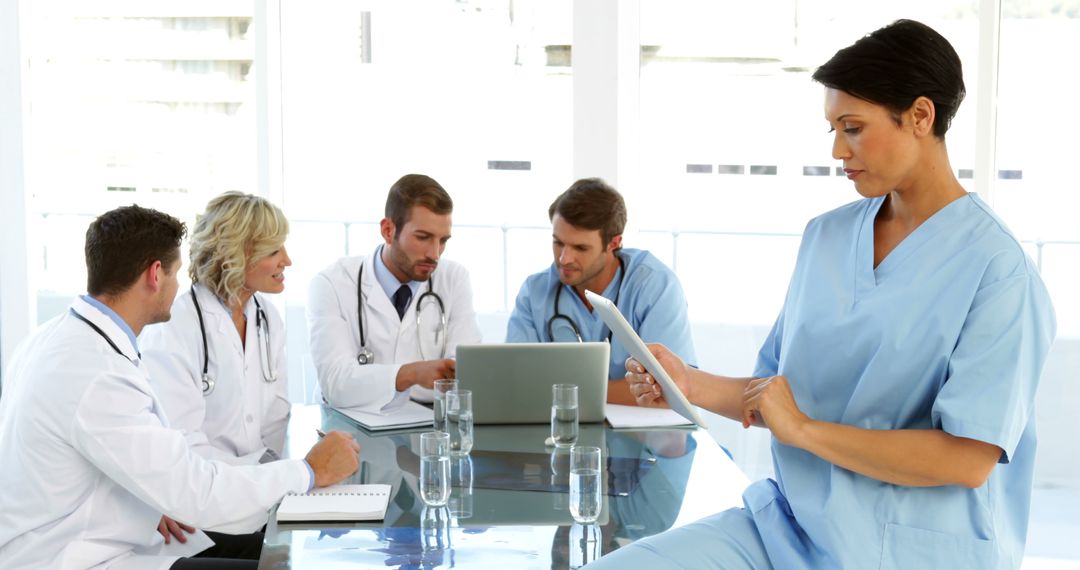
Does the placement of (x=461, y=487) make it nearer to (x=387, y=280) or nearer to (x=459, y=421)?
(x=459, y=421)

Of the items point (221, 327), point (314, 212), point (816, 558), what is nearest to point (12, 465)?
point (221, 327)

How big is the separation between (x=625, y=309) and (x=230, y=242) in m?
1.04

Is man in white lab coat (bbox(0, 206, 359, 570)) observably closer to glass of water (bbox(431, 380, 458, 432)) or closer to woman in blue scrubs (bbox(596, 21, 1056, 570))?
glass of water (bbox(431, 380, 458, 432))

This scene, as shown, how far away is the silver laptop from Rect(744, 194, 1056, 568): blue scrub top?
0.84m

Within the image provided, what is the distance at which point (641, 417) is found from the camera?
2.46 meters

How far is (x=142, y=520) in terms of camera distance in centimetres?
193

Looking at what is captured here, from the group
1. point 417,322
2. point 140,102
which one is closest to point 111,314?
point 417,322

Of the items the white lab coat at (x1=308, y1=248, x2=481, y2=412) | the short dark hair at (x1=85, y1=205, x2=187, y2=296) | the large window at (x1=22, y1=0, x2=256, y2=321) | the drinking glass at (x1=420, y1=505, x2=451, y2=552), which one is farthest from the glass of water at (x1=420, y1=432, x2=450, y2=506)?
the large window at (x1=22, y1=0, x2=256, y2=321)

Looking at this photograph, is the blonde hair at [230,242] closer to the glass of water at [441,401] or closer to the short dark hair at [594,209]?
the glass of water at [441,401]

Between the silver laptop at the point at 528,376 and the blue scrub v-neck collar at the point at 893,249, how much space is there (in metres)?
0.89

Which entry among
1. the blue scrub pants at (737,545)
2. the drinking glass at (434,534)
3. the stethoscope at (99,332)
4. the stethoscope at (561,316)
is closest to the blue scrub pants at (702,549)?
the blue scrub pants at (737,545)

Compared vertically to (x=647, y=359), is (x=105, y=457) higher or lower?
lower

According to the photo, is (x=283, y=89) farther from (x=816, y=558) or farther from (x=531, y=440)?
(x=816, y=558)

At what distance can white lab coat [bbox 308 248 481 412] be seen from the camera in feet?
8.71
